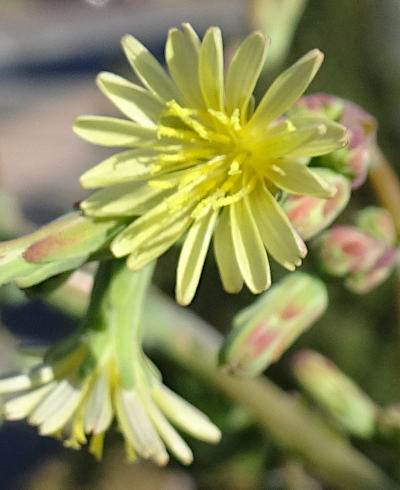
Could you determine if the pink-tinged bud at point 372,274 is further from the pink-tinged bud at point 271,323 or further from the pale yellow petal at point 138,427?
the pale yellow petal at point 138,427

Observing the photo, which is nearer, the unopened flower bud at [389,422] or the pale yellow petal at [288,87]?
the pale yellow petal at [288,87]

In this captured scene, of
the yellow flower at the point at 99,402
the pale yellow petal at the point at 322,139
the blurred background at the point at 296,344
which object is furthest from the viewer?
the blurred background at the point at 296,344

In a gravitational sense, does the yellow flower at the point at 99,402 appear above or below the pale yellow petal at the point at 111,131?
below

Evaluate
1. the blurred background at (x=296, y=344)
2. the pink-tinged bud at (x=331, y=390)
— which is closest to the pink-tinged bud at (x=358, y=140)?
the blurred background at (x=296, y=344)

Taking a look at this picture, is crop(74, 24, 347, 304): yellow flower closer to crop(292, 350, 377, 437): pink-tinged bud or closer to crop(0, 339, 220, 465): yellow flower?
crop(0, 339, 220, 465): yellow flower

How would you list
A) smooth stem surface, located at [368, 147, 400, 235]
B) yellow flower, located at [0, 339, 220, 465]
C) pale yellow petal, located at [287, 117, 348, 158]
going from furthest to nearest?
smooth stem surface, located at [368, 147, 400, 235] → yellow flower, located at [0, 339, 220, 465] → pale yellow petal, located at [287, 117, 348, 158]

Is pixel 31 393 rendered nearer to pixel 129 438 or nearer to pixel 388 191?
pixel 129 438

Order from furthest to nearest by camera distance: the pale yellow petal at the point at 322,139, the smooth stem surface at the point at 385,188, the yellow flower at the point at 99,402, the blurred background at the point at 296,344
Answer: the blurred background at the point at 296,344, the smooth stem surface at the point at 385,188, the yellow flower at the point at 99,402, the pale yellow petal at the point at 322,139

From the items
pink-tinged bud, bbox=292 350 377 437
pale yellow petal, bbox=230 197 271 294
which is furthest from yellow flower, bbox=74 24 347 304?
pink-tinged bud, bbox=292 350 377 437
